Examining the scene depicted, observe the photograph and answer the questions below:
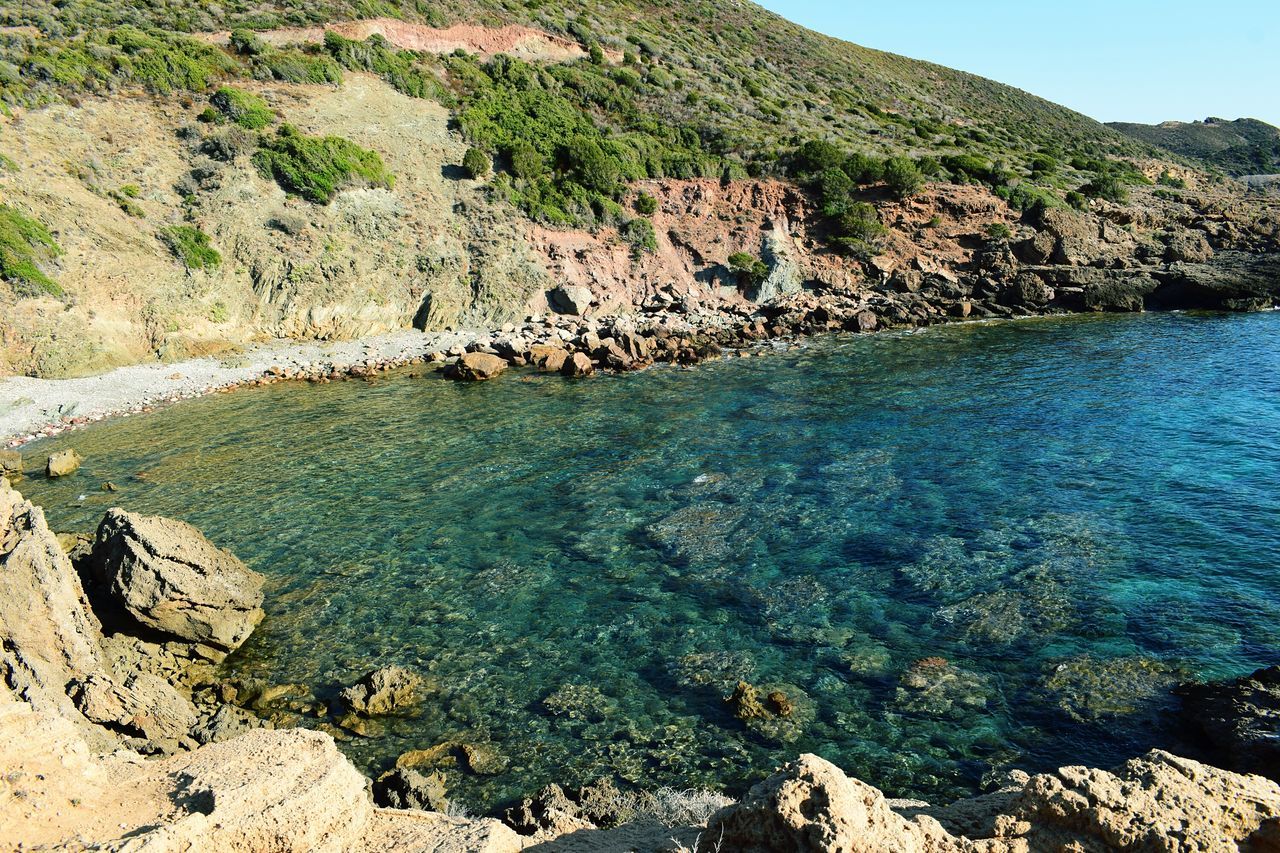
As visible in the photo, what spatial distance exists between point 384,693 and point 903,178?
48.1 meters

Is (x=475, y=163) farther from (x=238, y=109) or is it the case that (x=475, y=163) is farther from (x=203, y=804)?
(x=203, y=804)

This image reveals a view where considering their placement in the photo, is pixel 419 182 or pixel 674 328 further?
pixel 419 182

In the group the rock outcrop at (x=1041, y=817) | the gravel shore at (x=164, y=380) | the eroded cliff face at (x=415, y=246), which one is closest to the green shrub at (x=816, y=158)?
the eroded cliff face at (x=415, y=246)

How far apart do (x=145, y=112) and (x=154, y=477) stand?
26917mm

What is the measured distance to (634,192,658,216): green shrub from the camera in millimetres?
45844

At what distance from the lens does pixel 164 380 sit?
27953 millimetres

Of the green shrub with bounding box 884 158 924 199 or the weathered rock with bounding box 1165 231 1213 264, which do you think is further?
the green shrub with bounding box 884 158 924 199

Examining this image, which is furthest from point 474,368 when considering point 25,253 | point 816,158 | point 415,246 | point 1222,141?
point 1222,141

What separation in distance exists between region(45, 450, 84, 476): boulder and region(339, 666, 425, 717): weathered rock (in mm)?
15140

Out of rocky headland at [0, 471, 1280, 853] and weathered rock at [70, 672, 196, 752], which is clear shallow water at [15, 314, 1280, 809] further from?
weathered rock at [70, 672, 196, 752]

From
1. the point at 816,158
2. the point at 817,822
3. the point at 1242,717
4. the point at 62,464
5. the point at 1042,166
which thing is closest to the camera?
the point at 817,822

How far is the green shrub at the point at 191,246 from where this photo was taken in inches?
1252

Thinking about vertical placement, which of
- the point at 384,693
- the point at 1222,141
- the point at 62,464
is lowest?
the point at 62,464

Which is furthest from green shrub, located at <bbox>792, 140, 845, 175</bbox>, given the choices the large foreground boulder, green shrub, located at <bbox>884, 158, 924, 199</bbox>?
the large foreground boulder
